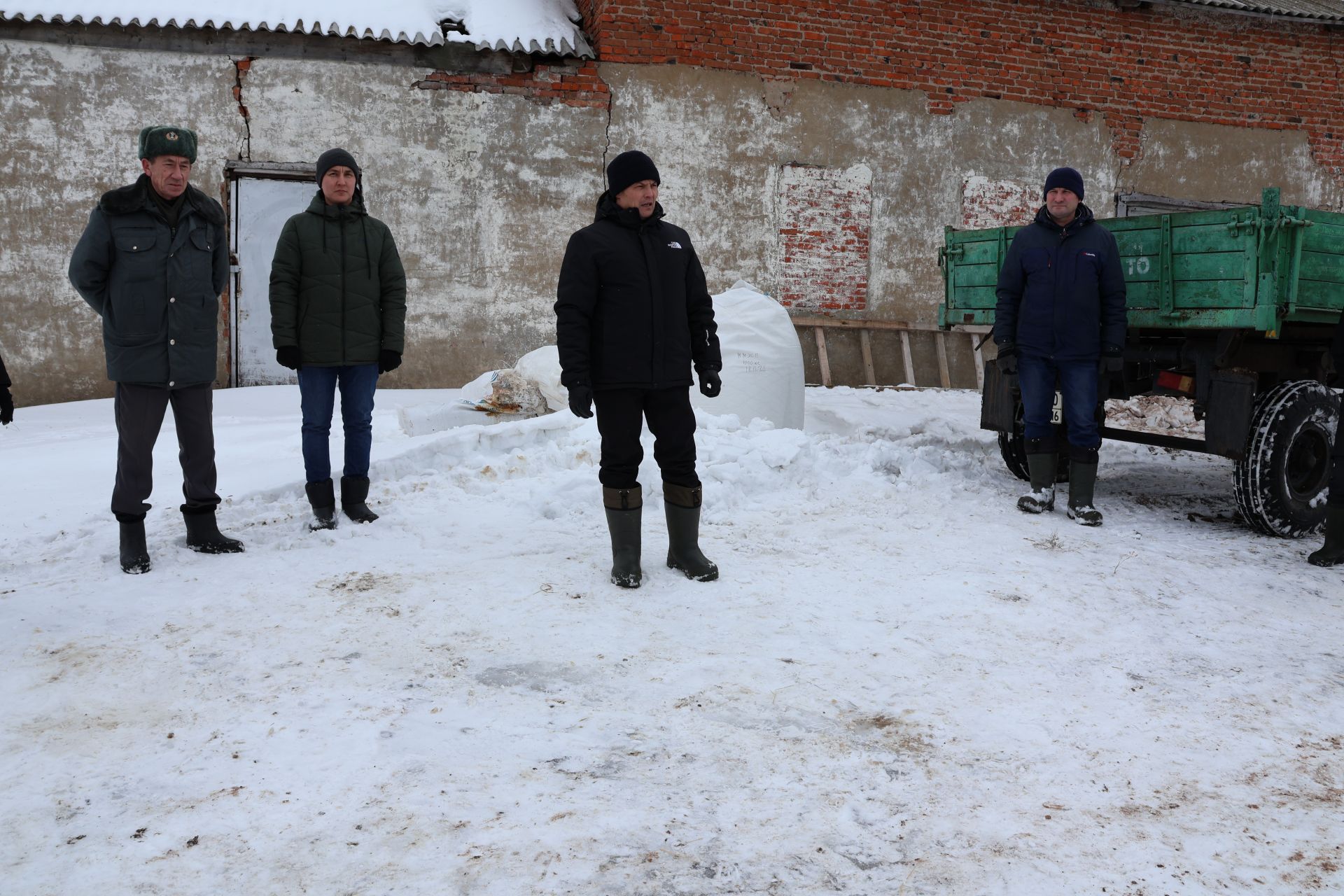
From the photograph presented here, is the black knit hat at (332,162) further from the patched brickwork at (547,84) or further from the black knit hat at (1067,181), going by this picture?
the patched brickwork at (547,84)

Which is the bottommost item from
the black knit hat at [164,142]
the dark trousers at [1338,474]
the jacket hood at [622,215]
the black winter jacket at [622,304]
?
the dark trousers at [1338,474]

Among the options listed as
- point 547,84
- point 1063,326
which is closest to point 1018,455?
point 1063,326

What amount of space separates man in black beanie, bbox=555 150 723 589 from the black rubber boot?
185cm

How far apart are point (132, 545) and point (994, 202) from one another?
9.92 meters

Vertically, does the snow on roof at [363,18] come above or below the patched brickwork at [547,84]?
Result: above

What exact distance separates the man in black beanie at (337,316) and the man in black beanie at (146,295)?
1.42 feet

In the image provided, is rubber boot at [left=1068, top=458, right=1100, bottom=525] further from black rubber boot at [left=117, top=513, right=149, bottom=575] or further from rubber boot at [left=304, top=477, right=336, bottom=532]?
black rubber boot at [left=117, top=513, right=149, bottom=575]

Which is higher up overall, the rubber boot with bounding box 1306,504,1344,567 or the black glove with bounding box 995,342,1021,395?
the black glove with bounding box 995,342,1021,395

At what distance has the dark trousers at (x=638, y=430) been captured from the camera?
4.09 meters

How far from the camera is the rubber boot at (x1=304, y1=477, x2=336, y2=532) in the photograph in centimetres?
490

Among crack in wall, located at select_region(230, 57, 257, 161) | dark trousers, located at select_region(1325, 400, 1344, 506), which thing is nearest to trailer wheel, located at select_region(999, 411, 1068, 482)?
dark trousers, located at select_region(1325, 400, 1344, 506)

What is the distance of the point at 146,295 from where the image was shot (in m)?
4.25

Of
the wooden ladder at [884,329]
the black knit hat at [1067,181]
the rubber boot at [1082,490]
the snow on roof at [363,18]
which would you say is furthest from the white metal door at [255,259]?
the rubber boot at [1082,490]

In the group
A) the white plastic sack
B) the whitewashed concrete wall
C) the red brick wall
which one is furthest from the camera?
the red brick wall
